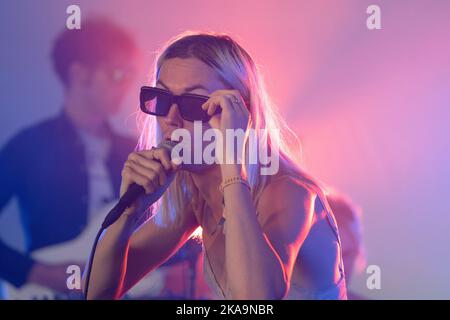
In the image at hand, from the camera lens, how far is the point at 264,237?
188 centimetres

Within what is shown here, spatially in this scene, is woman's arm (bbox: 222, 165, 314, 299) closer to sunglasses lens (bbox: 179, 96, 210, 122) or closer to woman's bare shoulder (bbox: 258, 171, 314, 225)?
woman's bare shoulder (bbox: 258, 171, 314, 225)

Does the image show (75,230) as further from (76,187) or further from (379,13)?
(379,13)

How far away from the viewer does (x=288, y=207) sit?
6.52 feet

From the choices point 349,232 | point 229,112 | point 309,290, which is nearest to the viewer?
point 229,112

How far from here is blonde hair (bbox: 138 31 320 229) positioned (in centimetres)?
218

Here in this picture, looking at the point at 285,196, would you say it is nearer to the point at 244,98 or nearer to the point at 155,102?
the point at 244,98

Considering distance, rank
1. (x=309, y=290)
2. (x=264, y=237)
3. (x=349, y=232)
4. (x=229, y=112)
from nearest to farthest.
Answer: (x=264, y=237) < (x=229, y=112) < (x=309, y=290) < (x=349, y=232)

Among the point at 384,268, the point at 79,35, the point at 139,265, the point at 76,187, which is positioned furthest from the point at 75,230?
the point at 384,268

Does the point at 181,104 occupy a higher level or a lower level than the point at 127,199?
higher

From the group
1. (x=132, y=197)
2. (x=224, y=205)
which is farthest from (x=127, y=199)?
(x=224, y=205)

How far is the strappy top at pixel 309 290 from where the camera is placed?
6.96 ft

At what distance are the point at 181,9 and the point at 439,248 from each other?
53.5 inches

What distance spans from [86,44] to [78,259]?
83 centimetres
